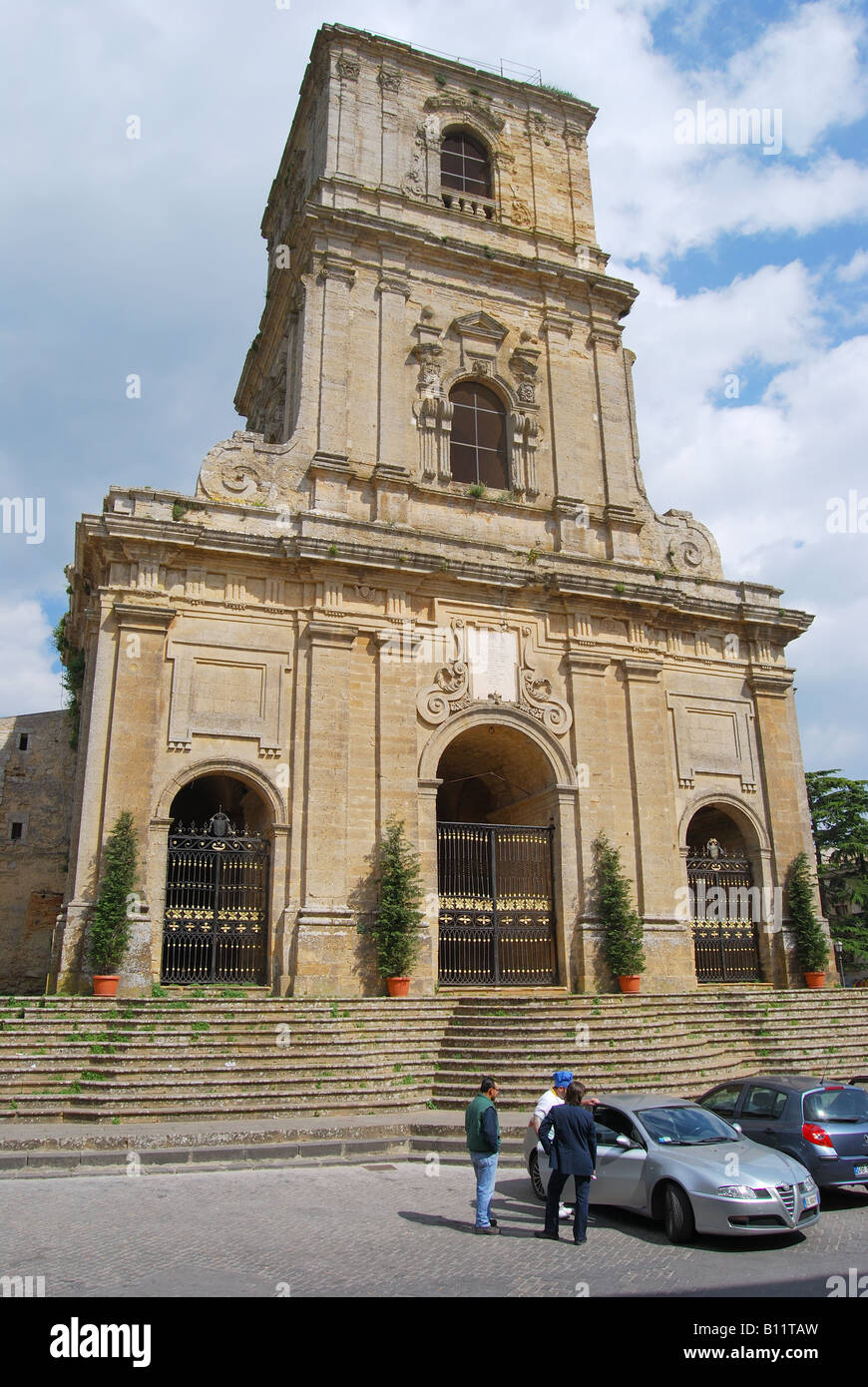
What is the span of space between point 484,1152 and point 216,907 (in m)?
10.0

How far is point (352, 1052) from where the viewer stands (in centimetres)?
1521

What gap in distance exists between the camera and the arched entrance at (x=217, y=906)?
17.8m

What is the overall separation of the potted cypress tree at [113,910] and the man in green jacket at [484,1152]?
28.4ft

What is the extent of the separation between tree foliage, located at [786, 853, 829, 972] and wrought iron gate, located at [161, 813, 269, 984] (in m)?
11.3

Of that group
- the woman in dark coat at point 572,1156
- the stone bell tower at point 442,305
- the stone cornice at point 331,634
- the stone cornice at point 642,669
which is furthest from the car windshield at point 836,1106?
the stone bell tower at point 442,305

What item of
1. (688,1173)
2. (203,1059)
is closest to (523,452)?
(203,1059)

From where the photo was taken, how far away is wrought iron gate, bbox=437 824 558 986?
1997 centimetres

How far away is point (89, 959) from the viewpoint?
16359mm

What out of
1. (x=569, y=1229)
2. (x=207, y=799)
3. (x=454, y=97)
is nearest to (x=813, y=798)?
(x=207, y=799)

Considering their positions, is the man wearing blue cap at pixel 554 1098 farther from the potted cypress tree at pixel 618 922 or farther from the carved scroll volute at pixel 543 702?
the carved scroll volute at pixel 543 702

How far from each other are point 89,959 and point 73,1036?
2.17 metres

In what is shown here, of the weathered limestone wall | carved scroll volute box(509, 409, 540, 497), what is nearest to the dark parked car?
carved scroll volute box(509, 409, 540, 497)

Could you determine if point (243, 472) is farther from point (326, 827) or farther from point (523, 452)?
point (326, 827)

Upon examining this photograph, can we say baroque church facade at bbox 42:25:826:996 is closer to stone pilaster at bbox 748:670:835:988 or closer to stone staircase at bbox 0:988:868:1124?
stone pilaster at bbox 748:670:835:988
